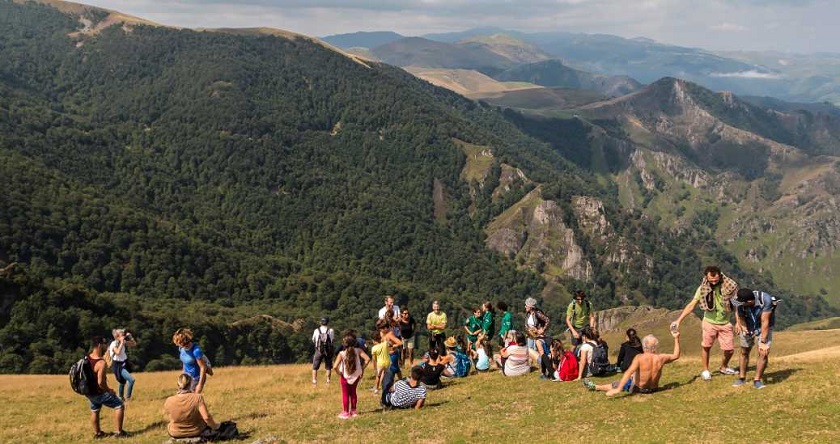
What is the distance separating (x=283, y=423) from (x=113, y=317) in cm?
9343

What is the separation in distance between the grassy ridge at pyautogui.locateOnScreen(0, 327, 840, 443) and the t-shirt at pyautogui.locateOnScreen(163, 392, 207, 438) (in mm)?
1981

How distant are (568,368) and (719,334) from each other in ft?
22.3

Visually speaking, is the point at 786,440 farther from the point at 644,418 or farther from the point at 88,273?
the point at 88,273

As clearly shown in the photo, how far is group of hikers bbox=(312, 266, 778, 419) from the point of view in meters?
19.9

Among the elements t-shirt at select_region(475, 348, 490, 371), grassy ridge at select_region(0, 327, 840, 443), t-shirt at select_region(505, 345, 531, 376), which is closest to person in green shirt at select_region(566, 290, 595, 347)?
t-shirt at select_region(505, 345, 531, 376)

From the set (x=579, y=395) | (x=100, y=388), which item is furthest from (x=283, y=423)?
(x=579, y=395)

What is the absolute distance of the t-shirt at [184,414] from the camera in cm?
1819

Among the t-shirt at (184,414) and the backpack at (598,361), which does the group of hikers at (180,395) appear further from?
the backpack at (598,361)

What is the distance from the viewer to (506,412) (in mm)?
21594

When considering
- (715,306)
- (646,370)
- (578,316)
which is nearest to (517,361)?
(578,316)

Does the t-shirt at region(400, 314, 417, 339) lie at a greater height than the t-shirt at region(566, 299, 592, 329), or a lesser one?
lesser

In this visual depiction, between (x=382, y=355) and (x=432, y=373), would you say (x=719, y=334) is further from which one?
(x=382, y=355)

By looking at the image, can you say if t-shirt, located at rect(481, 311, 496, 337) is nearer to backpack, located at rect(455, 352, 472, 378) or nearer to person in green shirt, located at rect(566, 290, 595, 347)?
backpack, located at rect(455, 352, 472, 378)

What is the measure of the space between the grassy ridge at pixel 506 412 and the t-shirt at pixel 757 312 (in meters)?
2.14
